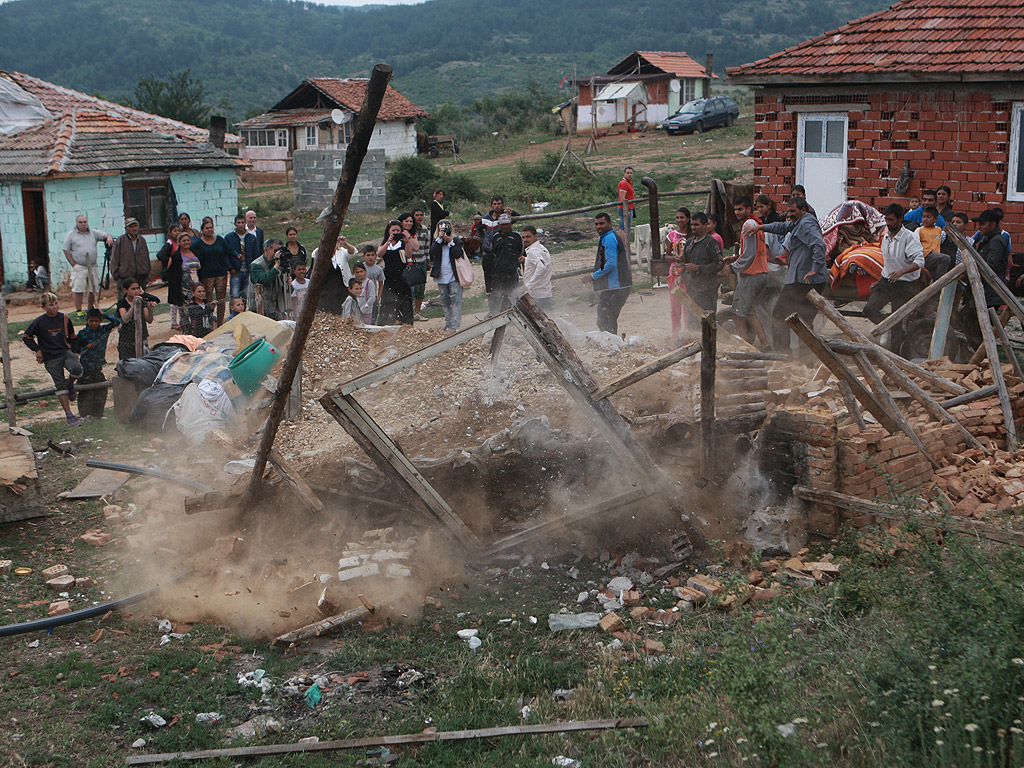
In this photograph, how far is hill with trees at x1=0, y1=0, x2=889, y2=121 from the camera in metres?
95.9

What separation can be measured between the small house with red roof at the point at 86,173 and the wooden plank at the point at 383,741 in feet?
50.4

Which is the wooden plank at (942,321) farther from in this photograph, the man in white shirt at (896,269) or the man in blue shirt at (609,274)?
the man in blue shirt at (609,274)

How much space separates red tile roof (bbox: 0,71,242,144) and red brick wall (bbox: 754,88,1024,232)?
13610 millimetres

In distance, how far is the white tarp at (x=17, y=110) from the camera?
63.9 feet

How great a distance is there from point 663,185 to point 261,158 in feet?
73.0

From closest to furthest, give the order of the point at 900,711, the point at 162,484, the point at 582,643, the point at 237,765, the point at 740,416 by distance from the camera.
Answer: the point at 900,711 < the point at 237,765 < the point at 582,643 < the point at 740,416 < the point at 162,484

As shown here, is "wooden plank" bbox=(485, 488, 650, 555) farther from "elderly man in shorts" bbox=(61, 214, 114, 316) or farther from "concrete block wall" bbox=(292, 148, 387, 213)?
"concrete block wall" bbox=(292, 148, 387, 213)

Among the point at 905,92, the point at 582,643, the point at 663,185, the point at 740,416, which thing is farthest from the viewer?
the point at 663,185

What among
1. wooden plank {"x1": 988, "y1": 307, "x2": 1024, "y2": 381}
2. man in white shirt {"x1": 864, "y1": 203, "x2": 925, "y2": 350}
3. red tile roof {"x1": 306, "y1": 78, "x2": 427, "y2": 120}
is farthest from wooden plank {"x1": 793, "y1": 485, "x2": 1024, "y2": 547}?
red tile roof {"x1": 306, "y1": 78, "x2": 427, "y2": 120}

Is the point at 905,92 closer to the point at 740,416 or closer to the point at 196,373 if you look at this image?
the point at 740,416

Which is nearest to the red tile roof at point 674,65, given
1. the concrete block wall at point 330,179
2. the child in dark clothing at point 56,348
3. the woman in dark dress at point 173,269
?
the concrete block wall at point 330,179

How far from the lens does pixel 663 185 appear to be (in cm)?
2511

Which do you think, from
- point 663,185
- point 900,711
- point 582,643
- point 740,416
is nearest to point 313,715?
point 582,643

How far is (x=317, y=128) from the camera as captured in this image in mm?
40469
